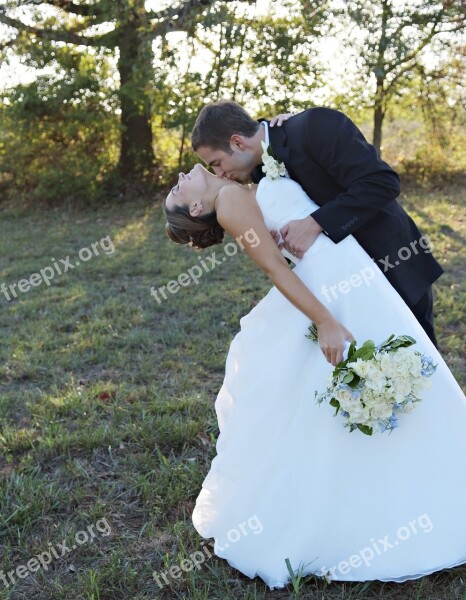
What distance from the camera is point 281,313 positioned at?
2912 millimetres

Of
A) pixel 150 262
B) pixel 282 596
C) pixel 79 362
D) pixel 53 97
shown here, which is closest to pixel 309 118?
pixel 282 596

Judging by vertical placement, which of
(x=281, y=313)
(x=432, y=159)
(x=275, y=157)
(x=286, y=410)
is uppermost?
(x=275, y=157)

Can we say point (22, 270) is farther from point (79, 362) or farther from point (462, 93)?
point (462, 93)

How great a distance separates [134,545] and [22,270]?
6066 millimetres

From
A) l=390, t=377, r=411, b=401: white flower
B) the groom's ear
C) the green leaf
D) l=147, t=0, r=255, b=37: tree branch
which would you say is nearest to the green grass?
the green leaf

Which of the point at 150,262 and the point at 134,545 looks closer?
the point at 134,545

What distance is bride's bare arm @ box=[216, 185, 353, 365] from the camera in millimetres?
2637

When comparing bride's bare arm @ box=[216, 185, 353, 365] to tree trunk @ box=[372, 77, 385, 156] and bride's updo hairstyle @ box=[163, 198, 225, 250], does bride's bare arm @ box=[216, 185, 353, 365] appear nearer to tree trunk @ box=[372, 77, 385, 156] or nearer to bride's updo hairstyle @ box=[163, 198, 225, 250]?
bride's updo hairstyle @ box=[163, 198, 225, 250]

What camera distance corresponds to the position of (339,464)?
9.00ft

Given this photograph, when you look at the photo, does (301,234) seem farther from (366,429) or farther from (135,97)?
(135,97)

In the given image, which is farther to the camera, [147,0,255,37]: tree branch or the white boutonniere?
[147,0,255,37]: tree branch

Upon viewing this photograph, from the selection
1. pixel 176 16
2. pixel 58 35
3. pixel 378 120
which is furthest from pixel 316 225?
pixel 378 120

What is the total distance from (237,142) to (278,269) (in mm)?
569

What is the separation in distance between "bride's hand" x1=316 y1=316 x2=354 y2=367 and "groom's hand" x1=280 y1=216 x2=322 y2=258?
0.31m
